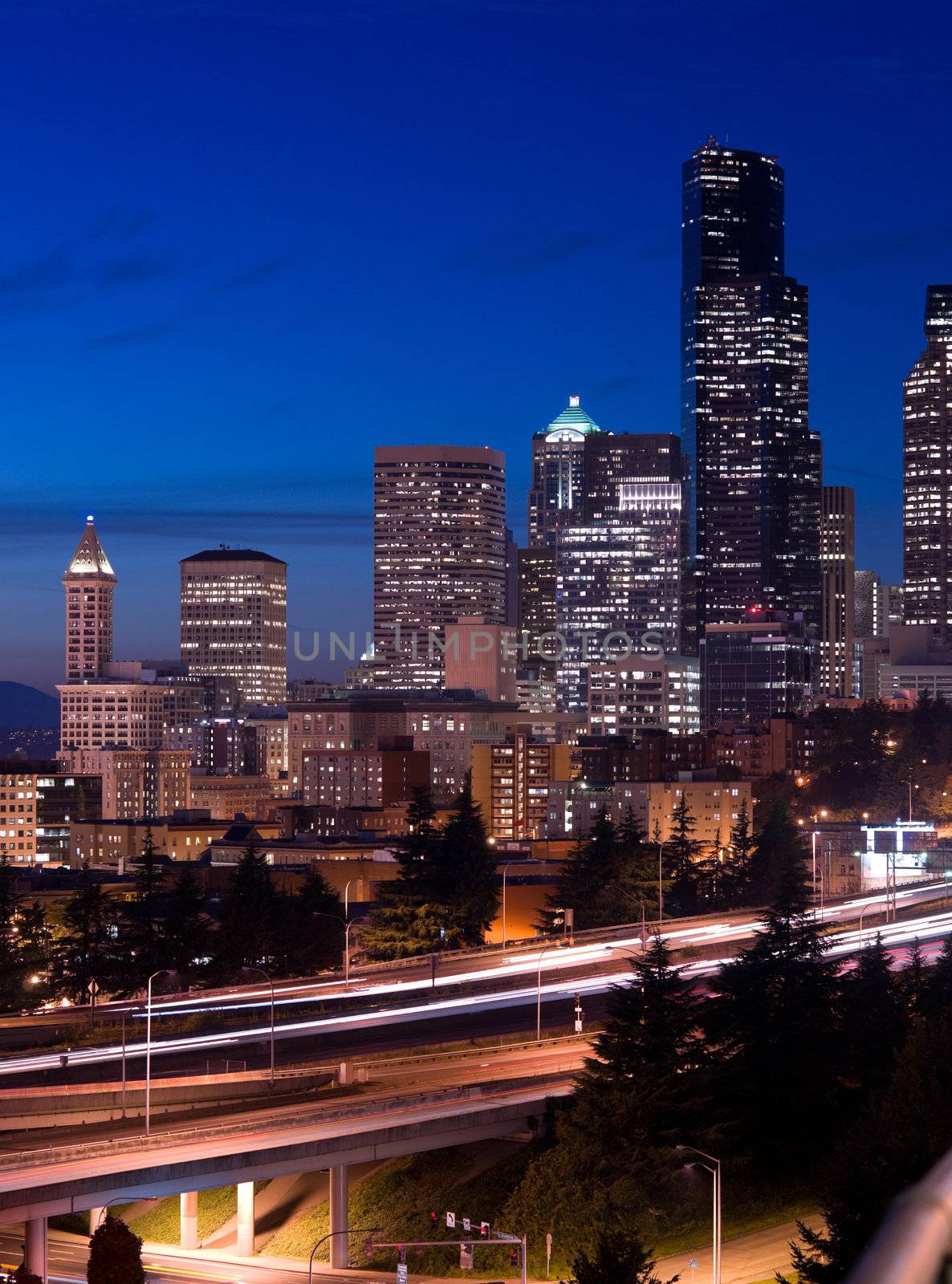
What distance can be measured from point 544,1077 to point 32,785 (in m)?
158

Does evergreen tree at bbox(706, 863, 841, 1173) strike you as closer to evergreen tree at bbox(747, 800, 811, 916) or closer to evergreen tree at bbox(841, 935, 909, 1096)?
evergreen tree at bbox(841, 935, 909, 1096)

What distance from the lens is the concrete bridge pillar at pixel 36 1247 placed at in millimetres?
32688

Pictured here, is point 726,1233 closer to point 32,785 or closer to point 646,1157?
point 646,1157

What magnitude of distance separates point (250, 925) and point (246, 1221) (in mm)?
33410

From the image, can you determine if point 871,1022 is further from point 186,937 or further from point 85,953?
point 85,953

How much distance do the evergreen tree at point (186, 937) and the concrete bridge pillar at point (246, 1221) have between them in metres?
30.3

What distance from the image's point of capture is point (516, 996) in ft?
190

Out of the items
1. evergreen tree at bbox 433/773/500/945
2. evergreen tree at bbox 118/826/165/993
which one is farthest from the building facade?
evergreen tree at bbox 118/826/165/993

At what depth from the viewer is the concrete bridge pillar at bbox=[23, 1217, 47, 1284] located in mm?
32688

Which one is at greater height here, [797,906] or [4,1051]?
[797,906]

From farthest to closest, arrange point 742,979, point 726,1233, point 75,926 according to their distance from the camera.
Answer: point 75,926
point 742,979
point 726,1233

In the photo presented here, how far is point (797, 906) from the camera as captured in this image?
5294 cm

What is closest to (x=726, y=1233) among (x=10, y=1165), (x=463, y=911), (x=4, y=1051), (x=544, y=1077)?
(x=544, y=1077)

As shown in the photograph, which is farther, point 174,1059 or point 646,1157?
point 174,1059
